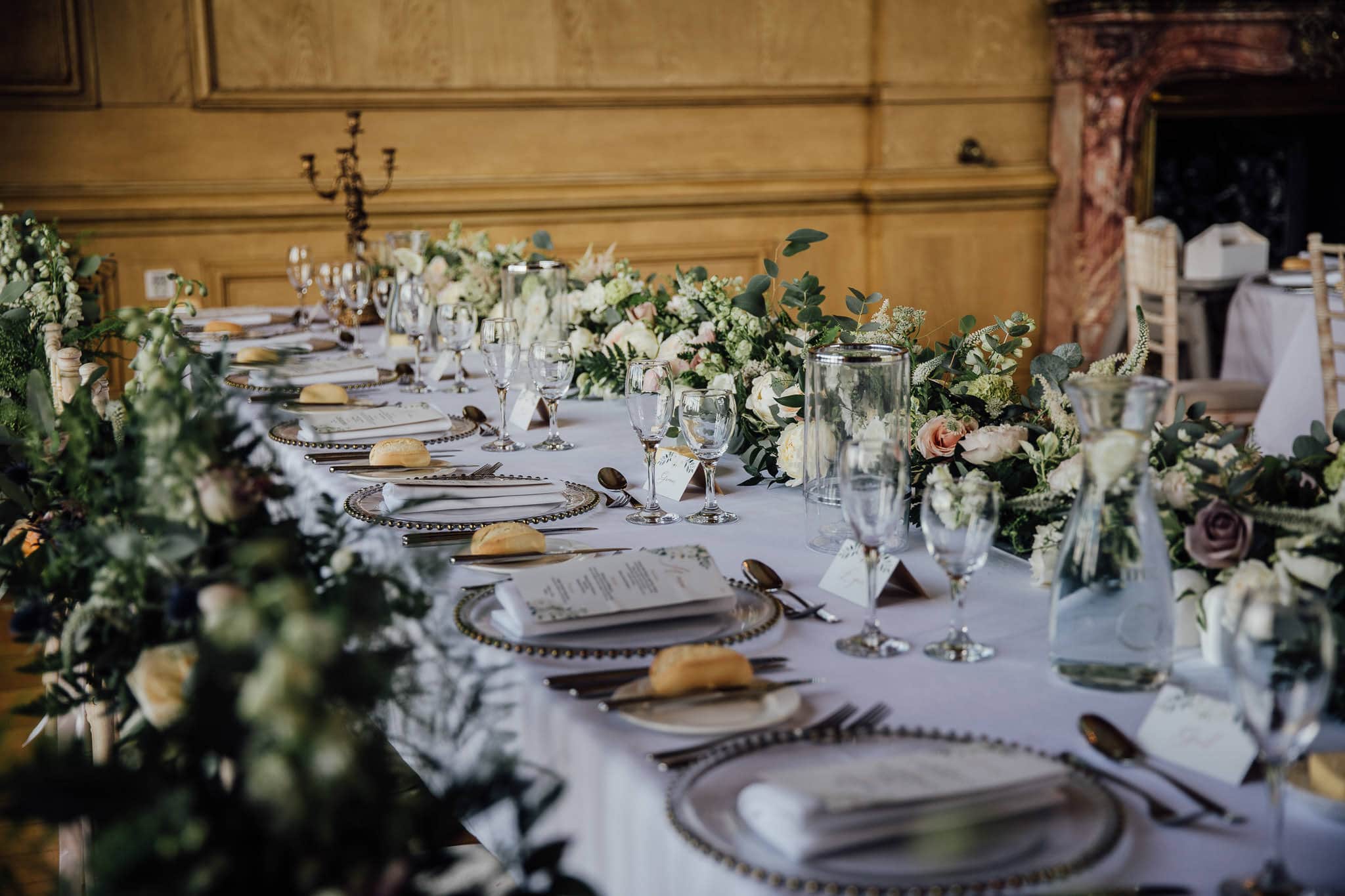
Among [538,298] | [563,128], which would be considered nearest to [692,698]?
[538,298]

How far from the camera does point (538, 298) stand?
2.79 m

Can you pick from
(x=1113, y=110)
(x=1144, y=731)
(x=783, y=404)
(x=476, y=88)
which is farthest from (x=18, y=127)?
(x=1144, y=731)

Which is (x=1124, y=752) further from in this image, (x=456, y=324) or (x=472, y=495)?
(x=456, y=324)

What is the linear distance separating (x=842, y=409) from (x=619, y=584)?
0.46 m

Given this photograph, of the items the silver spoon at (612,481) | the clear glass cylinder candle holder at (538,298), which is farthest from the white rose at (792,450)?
the clear glass cylinder candle holder at (538,298)

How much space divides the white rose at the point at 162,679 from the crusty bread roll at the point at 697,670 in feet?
1.18

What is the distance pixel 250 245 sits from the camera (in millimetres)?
5137

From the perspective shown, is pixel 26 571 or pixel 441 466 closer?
pixel 26 571

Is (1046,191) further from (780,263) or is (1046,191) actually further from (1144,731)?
(1144,731)

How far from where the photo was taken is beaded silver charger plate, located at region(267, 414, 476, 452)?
2135mm

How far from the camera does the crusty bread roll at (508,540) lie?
1480mm

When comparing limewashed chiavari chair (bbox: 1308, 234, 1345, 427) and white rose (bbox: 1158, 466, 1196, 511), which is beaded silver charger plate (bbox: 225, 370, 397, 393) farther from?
limewashed chiavari chair (bbox: 1308, 234, 1345, 427)

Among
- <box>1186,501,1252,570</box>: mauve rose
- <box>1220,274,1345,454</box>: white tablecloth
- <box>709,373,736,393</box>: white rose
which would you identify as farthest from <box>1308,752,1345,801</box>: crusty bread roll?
<box>1220,274,1345,454</box>: white tablecloth

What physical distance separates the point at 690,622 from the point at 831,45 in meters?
4.89
